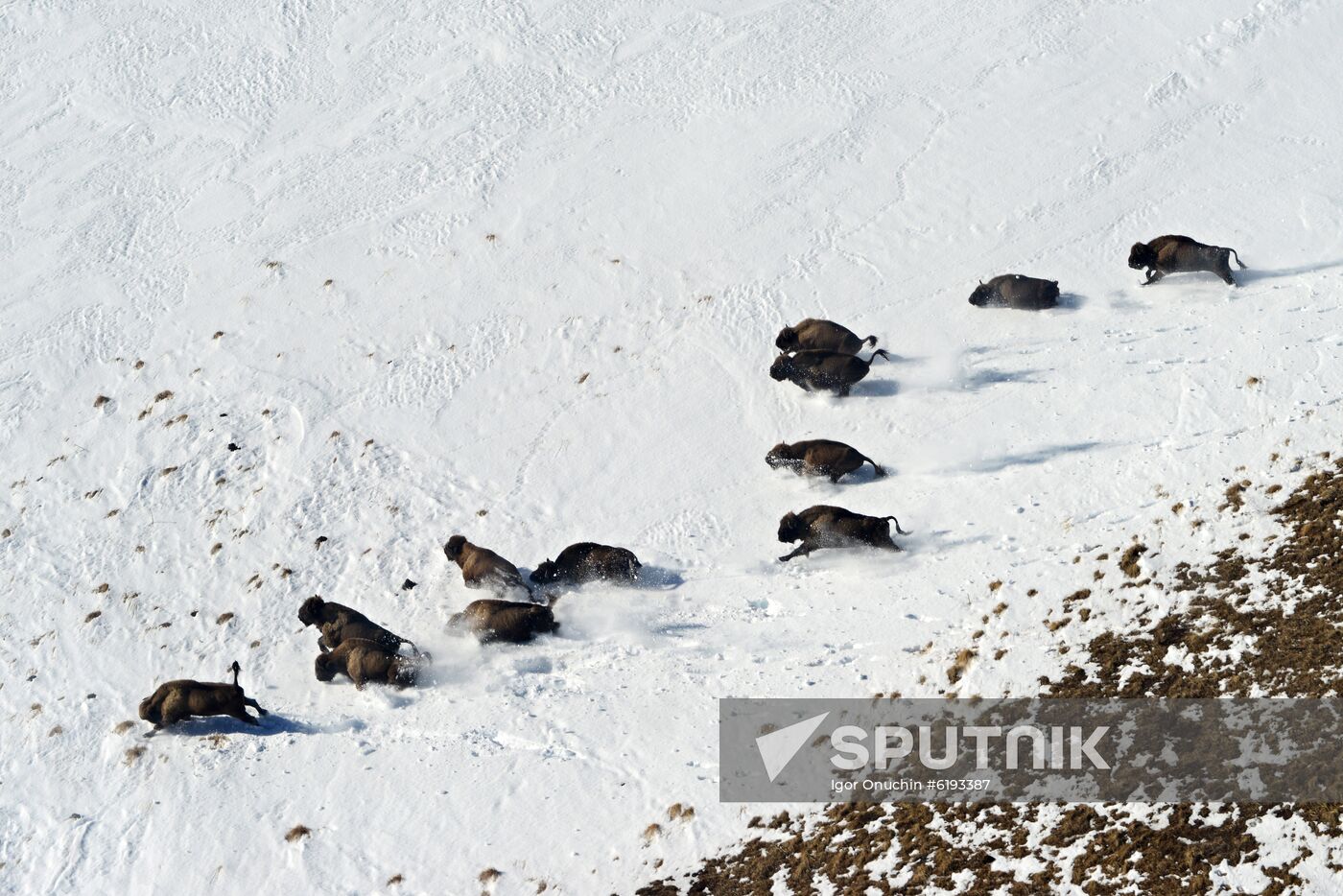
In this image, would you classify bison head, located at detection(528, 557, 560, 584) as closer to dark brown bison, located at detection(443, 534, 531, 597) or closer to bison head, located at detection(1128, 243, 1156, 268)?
dark brown bison, located at detection(443, 534, 531, 597)

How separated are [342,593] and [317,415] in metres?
4.16

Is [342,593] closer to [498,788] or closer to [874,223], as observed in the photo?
[498,788]

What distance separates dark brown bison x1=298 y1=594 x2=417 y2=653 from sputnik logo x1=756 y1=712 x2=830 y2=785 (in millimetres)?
5226

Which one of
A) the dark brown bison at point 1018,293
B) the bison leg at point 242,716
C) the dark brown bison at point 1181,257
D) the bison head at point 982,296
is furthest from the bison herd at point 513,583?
the dark brown bison at point 1181,257

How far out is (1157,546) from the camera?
15.2 metres

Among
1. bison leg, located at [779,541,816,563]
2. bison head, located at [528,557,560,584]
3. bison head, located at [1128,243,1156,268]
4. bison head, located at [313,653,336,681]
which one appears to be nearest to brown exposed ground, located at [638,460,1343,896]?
bison leg, located at [779,541,816,563]

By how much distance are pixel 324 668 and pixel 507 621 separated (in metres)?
2.67

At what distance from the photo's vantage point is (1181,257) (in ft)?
65.8

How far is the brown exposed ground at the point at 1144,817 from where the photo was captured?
11.5m

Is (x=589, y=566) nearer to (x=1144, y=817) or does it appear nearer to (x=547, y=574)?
(x=547, y=574)

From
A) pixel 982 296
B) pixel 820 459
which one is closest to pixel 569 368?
pixel 820 459

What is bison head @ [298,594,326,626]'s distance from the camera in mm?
17031

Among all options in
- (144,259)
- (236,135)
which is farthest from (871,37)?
(144,259)

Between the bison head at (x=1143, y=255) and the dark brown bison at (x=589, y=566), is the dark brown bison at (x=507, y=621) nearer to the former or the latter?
the dark brown bison at (x=589, y=566)
